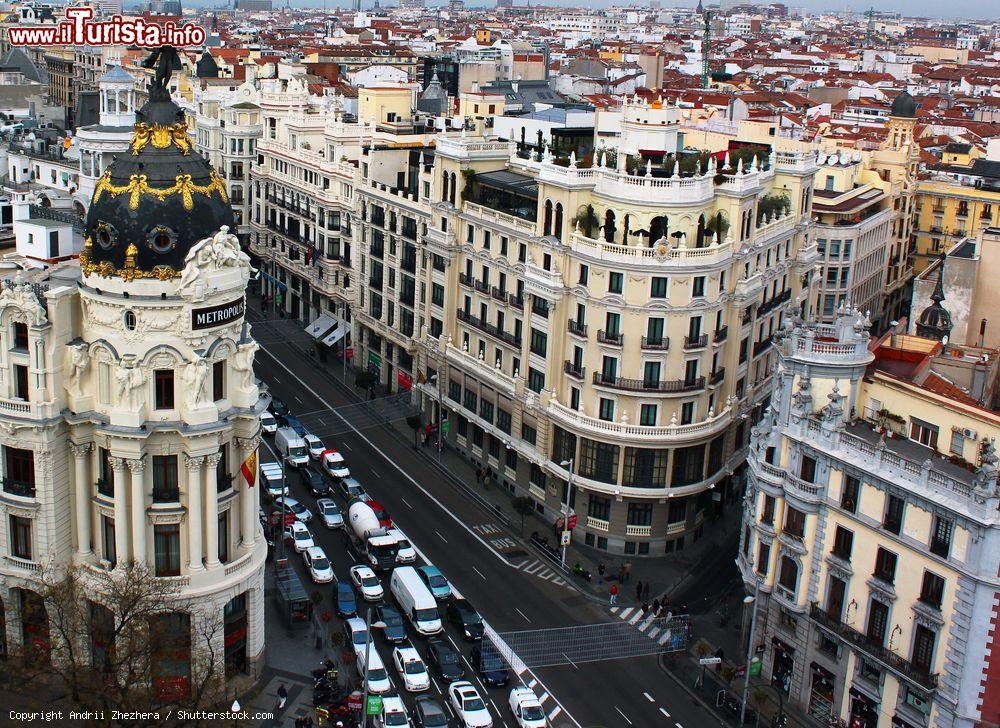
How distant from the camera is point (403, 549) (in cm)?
9625

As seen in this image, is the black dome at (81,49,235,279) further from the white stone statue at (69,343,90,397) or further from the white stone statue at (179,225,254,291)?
the white stone statue at (69,343,90,397)

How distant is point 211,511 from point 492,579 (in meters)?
28.0

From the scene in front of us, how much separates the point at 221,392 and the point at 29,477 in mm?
12870

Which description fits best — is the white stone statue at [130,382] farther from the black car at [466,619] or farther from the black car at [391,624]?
the black car at [466,619]

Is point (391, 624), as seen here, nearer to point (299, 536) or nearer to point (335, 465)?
point (299, 536)

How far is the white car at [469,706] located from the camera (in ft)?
246

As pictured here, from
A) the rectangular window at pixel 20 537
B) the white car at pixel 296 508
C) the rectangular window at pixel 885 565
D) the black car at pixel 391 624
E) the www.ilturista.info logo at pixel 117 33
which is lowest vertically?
the black car at pixel 391 624

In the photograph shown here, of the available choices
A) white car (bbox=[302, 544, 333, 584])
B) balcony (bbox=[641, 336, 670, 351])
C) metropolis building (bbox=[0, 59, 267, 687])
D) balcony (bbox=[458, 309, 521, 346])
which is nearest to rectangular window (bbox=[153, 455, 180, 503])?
metropolis building (bbox=[0, 59, 267, 687])

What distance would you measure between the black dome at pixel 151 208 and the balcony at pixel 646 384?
1414 inches

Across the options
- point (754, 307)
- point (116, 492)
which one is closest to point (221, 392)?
point (116, 492)

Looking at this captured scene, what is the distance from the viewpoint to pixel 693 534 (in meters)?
103

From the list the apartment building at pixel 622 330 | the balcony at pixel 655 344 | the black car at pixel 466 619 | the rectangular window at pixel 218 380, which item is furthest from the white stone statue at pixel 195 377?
the balcony at pixel 655 344

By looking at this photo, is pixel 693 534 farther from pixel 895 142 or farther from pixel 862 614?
pixel 895 142

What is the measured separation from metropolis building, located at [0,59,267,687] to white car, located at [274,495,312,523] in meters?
24.3
